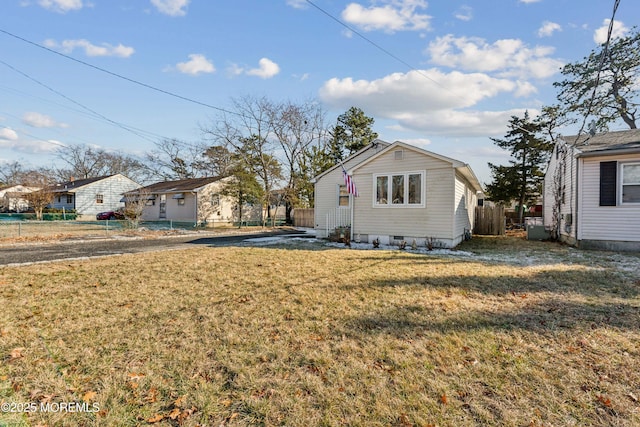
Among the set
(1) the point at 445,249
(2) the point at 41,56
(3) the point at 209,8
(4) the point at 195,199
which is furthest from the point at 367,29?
(4) the point at 195,199

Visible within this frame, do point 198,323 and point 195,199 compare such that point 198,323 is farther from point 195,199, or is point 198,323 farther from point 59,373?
point 195,199

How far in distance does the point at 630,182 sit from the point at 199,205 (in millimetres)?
23544

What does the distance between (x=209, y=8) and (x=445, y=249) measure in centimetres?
1114

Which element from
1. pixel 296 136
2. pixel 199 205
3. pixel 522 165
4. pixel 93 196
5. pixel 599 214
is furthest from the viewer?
pixel 93 196

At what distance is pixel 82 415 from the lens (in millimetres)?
2242

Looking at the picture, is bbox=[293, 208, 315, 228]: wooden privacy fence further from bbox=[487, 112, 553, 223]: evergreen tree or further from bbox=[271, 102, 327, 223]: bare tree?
bbox=[487, 112, 553, 223]: evergreen tree

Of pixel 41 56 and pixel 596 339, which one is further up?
pixel 41 56

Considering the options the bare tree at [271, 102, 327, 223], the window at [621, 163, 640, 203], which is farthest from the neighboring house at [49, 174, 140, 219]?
the window at [621, 163, 640, 203]

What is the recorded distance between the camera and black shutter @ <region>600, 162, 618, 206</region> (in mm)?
9594

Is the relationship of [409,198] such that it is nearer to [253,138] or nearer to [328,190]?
[328,190]

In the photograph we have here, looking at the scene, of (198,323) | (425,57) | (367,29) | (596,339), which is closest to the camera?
(596,339)

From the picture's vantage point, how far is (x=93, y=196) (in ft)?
102

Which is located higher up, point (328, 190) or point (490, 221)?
point (328, 190)

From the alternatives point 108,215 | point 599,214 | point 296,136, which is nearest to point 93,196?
point 108,215
